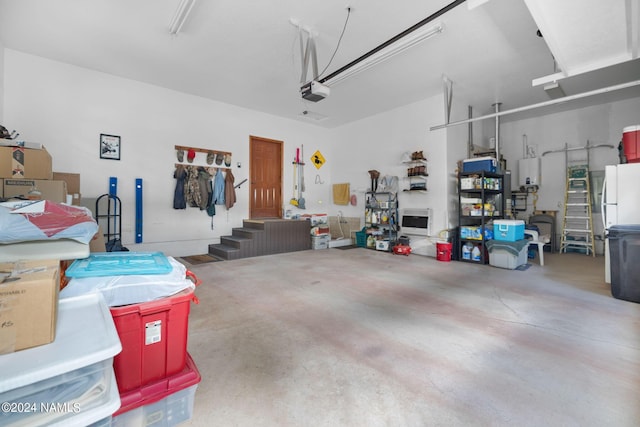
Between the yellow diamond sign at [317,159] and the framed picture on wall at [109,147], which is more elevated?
the yellow diamond sign at [317,159]

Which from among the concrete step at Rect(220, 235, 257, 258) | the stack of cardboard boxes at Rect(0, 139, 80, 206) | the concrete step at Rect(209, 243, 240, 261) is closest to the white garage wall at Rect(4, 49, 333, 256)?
the concrete step at Rect(209, 243, 240, 261)

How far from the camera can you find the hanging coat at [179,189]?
580 cm

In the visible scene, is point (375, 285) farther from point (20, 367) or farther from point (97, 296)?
point (20, 367)

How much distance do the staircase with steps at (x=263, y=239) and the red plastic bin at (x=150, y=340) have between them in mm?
4376

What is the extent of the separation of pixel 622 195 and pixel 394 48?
3542mm

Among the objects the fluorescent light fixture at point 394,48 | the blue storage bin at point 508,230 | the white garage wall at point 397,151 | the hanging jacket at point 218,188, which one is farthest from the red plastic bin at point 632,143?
the hanging jacket at point 218,188

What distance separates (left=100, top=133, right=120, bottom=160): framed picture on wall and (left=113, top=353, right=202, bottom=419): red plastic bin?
5.22m

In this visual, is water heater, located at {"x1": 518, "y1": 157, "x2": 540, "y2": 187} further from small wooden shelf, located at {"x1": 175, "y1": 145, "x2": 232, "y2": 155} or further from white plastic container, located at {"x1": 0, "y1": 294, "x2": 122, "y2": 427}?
white plastic container, located at {"x1": 0, "y1": 294, "x2": 122, "y2": 427}

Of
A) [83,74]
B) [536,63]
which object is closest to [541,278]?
[536,63]

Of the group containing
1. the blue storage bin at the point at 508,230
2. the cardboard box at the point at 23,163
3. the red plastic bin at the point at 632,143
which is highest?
the red plastic bin at the point at 632,143

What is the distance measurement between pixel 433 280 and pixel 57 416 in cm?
417

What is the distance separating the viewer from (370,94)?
6.06 metres

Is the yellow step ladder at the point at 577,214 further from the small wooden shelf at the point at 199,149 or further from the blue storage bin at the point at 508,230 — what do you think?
the small wooden shelf at the point at 199,149

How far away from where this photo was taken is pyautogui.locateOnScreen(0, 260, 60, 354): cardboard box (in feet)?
2.67
